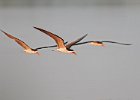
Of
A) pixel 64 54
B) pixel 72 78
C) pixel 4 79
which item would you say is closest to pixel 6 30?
pixel 4 79

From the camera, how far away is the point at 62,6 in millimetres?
2473

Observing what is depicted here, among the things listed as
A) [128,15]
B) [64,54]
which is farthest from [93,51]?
[128,15]

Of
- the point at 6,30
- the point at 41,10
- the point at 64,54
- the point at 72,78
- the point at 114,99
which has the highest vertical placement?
the point at 41,10

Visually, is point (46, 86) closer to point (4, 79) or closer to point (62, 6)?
point (4, 79)

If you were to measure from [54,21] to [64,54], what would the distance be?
380 mm

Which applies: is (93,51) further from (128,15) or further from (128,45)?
(128,15)

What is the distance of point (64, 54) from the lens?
2420 millimetres

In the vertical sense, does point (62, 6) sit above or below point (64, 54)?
above

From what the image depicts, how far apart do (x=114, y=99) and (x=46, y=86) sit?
73 centimetres

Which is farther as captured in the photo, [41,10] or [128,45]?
[41,10]

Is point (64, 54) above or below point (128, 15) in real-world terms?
below

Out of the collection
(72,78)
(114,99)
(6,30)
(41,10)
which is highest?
(41,10)

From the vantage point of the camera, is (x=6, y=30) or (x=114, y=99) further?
(x=6, y=30)

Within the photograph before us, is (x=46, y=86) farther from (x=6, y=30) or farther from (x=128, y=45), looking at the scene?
(x=128, y=45)
